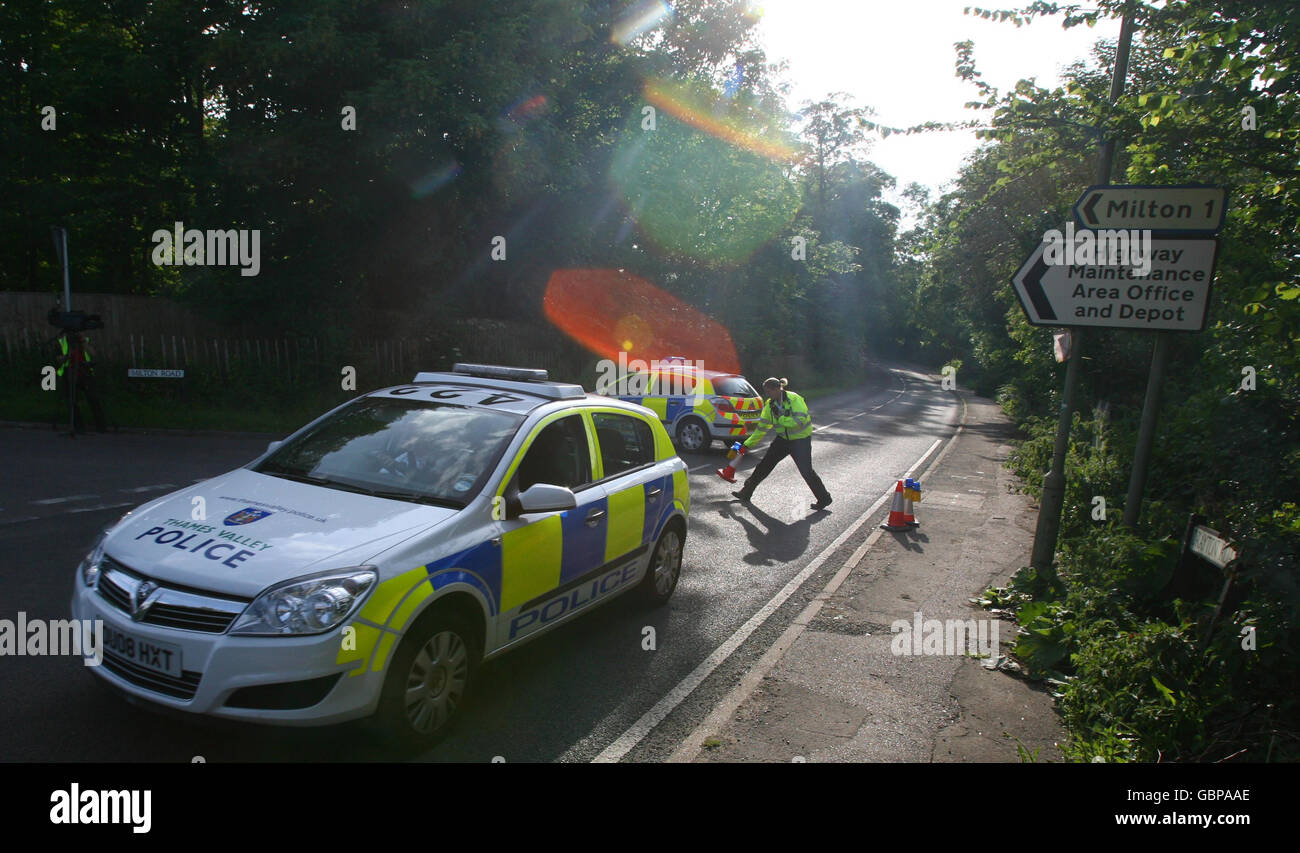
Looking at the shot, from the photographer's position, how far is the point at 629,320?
31.2 meters

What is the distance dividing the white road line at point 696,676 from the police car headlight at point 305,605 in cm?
143

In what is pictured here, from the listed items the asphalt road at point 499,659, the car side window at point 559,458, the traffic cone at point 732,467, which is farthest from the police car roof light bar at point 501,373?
the traffic cone at point 732,467

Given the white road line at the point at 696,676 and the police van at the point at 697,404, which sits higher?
the police van at the point at 697,404

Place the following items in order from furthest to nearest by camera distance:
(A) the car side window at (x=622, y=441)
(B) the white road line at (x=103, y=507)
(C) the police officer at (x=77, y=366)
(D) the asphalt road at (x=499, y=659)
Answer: (C) the police officer at (x=77, y=366), (B) the white road line at (x=103, y=507), (A) the car side window at (x=622, y=441), (D) the asphalt road at (x=499, y=659)

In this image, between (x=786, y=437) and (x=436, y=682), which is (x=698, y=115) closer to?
(x=786, y=437)

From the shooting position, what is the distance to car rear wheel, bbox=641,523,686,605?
6617 millimetres

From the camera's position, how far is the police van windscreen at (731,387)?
16781 millimetres

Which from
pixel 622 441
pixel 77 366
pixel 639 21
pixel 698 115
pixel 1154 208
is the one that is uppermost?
pixel 639 21

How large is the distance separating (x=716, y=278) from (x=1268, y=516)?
31.4 metres

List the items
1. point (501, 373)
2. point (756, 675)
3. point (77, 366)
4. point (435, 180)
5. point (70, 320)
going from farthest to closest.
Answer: point (435, 180) < point (70, 320) < point (77, 366) < point (501, 373) < point (756, 675)

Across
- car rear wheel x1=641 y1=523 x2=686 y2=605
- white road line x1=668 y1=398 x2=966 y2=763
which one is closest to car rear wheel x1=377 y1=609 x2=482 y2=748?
white road line x1=668 y1=398 x2=966 y2=763

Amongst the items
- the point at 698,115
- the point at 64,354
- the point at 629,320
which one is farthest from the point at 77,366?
the point at 698,115

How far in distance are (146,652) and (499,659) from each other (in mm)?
2143

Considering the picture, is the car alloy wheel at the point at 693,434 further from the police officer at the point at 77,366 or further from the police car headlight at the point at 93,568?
the police car headlight at the point at 93,568
